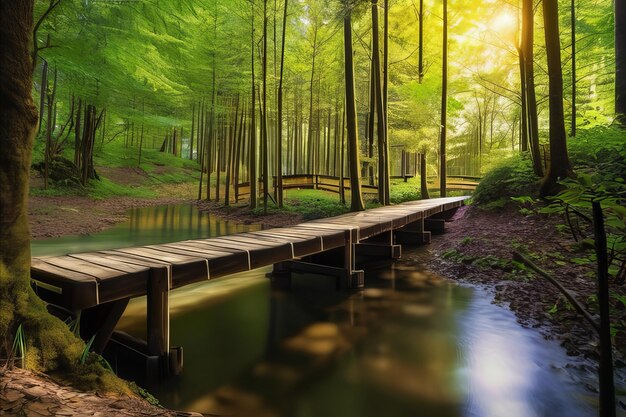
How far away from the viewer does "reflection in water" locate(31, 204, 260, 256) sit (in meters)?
9.12

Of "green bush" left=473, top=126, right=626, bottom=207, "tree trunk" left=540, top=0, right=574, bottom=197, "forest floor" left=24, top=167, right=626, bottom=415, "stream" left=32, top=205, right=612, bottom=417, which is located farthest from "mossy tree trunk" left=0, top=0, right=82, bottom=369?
"tree trunk" left=540, top=0, right=574, bottom=197

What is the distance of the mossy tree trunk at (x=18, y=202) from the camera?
227cm

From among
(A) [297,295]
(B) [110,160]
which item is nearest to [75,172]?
(B) [110,160]

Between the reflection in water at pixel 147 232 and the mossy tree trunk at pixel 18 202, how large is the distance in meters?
6.95

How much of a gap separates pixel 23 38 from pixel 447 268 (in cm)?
756

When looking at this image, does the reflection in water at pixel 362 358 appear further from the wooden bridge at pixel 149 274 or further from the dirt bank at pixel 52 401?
the dirt bank at pixel 52 401

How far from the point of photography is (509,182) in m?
10.1

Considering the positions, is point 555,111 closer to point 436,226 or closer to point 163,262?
point 436,226

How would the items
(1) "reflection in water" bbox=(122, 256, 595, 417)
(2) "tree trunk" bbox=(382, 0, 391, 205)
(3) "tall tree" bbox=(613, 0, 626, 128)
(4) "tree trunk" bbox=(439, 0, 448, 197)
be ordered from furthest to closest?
(4) "tree trunk" bbox=(439, 0, 448, 197), (2) "tree trunk" bbox=(382, 0, 391, 205), (3) "tall tree" bbox=(613, 0, 626, 128), (1) "reflection in water" bbox=(122, 256, 595, 417)

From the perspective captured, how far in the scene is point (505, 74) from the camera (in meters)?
18.6

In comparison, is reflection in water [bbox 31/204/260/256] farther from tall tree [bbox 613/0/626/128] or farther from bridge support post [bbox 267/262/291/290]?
tall tree [bbox 613/0/626/128]

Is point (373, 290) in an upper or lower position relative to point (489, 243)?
lower

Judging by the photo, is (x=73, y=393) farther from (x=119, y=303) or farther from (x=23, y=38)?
(x=23, y=38)

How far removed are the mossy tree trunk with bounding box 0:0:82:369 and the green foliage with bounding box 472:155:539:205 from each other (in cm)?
950
